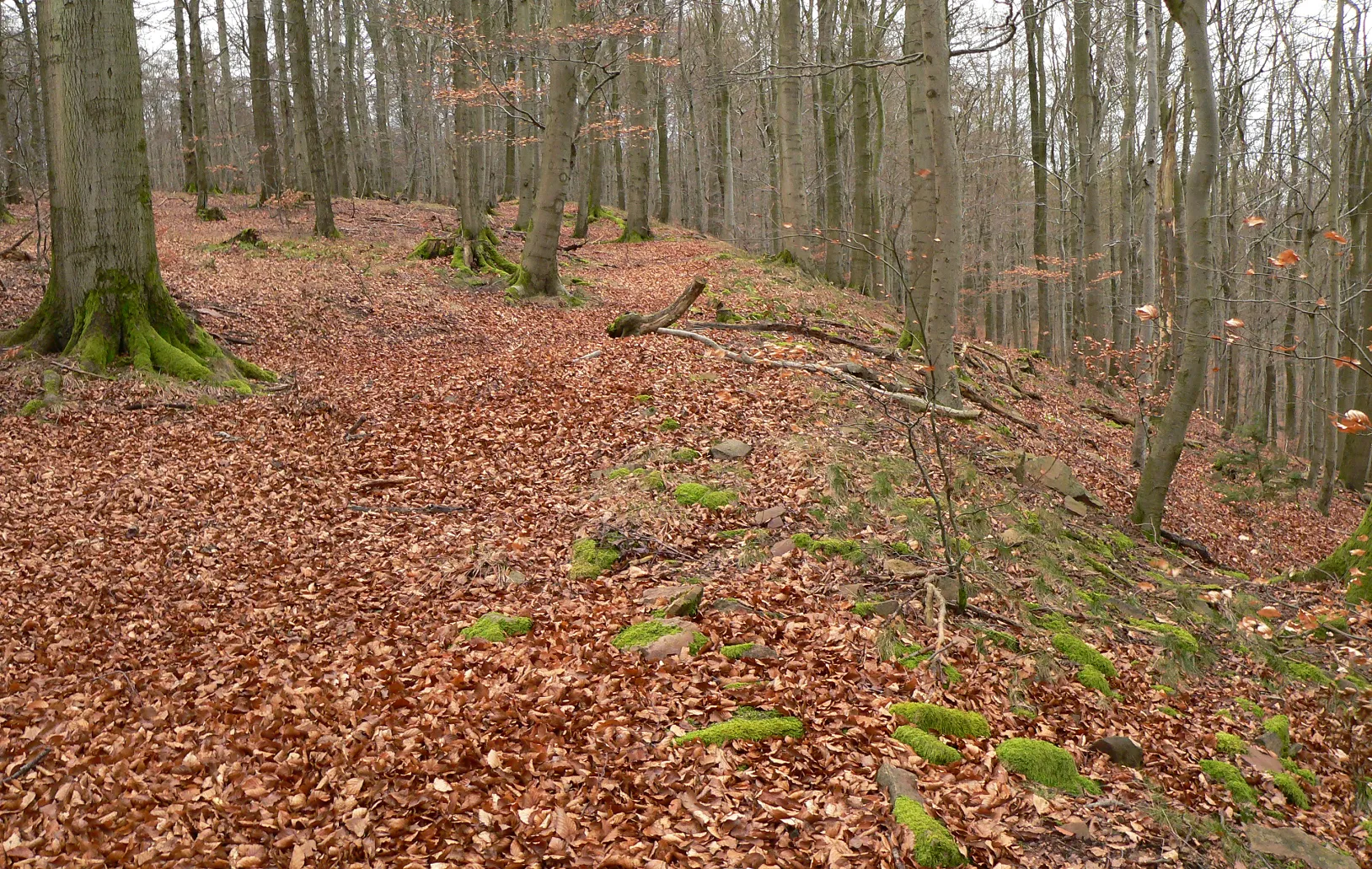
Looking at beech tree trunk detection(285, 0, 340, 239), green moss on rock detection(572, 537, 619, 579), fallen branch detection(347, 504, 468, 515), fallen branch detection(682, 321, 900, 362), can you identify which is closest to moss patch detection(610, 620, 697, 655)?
green moss on rock detection(572, 537, 619, 579)

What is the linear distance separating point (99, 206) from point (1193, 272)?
11.0 meters

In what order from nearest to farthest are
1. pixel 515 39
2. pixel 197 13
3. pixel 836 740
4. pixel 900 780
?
pixel 900 780, pixel 836 740, pixel 515 39, pixel 197 13

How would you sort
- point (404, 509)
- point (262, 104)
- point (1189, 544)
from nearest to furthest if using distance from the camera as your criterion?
point (404, 509)
point (1189, 544)
point (262, 104)

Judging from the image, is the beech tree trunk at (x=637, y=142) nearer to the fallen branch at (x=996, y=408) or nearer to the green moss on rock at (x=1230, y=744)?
the fallen branch at (x=996, y=408)

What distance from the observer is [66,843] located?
366cm

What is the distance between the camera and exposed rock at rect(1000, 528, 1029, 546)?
6789 mm

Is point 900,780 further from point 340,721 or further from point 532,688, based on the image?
point 340,721

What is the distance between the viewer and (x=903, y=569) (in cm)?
600

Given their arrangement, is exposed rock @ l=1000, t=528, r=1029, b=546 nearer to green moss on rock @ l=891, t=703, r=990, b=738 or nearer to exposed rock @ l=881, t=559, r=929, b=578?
exposed rock @ l=881, t=559, r=929, b=578

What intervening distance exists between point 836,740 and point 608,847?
4.20 ft

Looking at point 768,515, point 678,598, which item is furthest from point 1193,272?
point 678,598

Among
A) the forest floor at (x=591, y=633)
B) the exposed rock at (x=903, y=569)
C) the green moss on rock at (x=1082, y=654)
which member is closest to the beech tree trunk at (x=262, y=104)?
the forest floor at (x=591, y=633)

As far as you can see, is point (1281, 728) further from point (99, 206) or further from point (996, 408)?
point (99, 206)

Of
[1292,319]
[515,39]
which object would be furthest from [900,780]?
[1292,319]
